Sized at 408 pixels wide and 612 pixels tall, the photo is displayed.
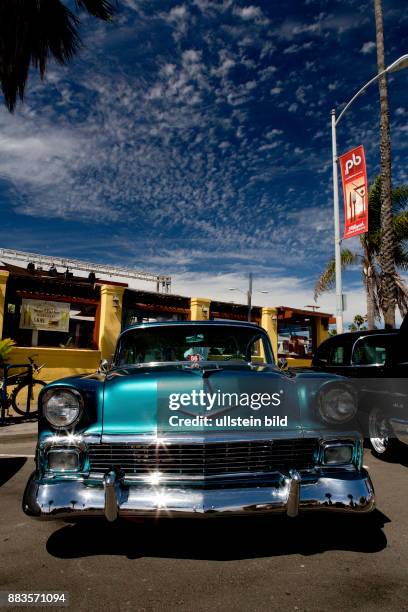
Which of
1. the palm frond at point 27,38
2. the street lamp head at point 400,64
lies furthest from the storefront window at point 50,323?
the street lamp head at point 400,64

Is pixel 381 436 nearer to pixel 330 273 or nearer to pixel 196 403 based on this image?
pixel 196 403

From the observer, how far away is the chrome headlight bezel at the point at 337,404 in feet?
8.75

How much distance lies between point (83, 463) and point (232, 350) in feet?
6.30

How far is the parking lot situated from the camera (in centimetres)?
210

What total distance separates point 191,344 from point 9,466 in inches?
107

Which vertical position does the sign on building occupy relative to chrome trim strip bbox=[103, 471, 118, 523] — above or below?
above

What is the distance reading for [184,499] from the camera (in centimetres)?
229

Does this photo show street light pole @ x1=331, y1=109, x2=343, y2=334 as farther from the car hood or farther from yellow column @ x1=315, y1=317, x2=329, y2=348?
yellow column @ x1=315, y1=317, x2=329, y2=348

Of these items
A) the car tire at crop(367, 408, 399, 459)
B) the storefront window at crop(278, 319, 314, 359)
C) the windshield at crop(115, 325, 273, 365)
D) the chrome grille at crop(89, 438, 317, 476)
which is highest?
the storefront window at crop(278, 319, 314, 359)

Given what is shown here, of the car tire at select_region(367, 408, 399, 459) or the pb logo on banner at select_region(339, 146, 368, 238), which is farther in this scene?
the pb logo on banner at select_region(339, 146, 368, 238)

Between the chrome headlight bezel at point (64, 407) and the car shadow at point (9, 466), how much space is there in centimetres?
215

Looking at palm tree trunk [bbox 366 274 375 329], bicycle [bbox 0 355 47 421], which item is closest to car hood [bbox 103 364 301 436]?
bicycle [bbox 0 355 47 421]

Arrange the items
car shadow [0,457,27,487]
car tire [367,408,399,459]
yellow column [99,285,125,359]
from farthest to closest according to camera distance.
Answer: yellow column [99,285,125,359]
car tire [367,408,399,459]
car shadow [0,457,27,487]

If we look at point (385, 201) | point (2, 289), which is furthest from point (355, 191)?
point (2, 289)
